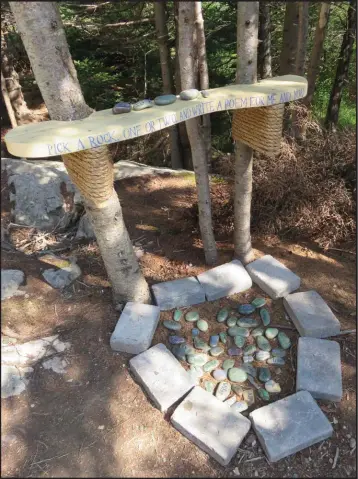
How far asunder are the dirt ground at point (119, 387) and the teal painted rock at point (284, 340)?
5cm

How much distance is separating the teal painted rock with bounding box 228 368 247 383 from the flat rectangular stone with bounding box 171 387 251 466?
208 millimetres

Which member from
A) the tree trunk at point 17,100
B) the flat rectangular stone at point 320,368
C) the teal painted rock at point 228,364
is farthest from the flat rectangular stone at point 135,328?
the tree trunk at point 17,100

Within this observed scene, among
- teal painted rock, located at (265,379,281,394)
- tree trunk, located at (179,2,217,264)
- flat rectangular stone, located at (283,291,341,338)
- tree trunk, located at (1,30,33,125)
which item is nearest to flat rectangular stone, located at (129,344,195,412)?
teal painted rock, located at (265,379,281,394)

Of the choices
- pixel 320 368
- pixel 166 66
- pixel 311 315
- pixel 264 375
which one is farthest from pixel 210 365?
pixel 166 66

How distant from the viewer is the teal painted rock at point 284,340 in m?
2.27

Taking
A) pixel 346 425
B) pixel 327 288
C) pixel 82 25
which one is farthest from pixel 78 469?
pixel 82 25

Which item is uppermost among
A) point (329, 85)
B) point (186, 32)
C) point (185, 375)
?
point (186, 32)

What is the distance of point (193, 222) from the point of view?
3232 mm

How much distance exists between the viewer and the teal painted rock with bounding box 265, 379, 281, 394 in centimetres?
203

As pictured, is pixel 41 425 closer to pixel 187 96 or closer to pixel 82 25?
pixel 187 96

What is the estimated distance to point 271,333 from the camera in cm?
232

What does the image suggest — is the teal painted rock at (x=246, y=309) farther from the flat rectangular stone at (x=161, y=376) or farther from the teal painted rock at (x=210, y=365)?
the flat rectangular stone at (x=161, y=376)

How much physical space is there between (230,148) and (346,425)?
12.5 ft

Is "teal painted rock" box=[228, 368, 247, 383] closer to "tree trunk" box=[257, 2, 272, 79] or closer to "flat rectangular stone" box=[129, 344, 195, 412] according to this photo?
"flat rectangular stone" box=[129, 344, 195, 412]
